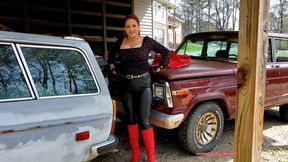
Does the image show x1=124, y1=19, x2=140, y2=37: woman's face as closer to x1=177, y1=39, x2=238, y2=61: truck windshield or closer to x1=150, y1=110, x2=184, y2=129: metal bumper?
x1=150, y1=110, x2=184, y2=129: metal bumper

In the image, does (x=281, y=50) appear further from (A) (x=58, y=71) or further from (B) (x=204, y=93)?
(A) (x=58, y=71)

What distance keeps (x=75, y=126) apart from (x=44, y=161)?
0.36 m

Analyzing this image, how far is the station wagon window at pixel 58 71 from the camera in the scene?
249cm

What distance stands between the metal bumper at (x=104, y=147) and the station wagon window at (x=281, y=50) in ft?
12.4

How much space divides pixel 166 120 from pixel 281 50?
3181 mm

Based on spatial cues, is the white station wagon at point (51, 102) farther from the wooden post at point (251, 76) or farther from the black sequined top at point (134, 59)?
the wooden post at point (251, 76)

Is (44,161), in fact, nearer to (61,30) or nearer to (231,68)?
(231,68)

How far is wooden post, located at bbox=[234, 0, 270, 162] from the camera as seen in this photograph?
201 centimetres

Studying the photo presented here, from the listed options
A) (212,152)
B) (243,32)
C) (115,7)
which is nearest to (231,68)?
(212,152)

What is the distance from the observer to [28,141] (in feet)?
7.55

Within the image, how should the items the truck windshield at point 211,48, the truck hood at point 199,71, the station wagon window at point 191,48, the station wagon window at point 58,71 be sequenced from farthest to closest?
the station wagon window at point 191,48
the truck windshield at point 211,48
the truck hood at point 199,71
the station wagon window at point 58,71

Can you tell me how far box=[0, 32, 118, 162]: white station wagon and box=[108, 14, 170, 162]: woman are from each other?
2.28ft

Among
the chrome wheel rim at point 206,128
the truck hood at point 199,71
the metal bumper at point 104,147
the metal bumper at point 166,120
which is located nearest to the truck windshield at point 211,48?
the truck hood at point 199,71

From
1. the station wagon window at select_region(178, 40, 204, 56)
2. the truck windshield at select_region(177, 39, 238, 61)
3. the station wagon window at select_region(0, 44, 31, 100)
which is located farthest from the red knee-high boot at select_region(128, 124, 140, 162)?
the station wagon window at select_region(178, 40, 204, 56)
